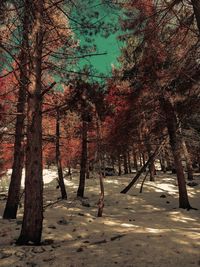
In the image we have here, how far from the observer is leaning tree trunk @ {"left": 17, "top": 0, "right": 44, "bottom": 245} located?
6.21m

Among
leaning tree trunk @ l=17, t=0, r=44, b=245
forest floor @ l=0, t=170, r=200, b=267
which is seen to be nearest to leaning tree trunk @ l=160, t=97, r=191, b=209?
forest floor @ l=0, t=170, r=200, b=267

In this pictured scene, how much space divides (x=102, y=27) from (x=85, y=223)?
20.8ft

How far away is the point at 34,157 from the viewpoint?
21.2 ft

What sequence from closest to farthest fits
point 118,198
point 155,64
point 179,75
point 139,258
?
point 139,258, point 179,75, point 155,64, point 118,198

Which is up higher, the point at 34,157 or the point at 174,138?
the point at 174,138

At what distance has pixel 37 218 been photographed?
6262 millimetres

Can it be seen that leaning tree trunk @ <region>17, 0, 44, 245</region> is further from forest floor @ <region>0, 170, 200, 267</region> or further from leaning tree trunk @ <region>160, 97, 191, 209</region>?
leaning tree trunk @ <region>160, 97, 191, 209</region>

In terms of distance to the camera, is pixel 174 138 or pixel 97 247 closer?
pixel 97 247

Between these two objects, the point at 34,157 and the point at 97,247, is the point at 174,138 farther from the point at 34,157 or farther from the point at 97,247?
the point at 97,247

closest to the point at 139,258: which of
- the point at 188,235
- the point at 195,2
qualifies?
the point at 188,235

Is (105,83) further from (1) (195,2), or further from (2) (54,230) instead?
(2) (54,230)

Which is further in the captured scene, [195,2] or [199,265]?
[195,2]

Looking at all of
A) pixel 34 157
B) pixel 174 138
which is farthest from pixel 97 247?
pixel 174 138

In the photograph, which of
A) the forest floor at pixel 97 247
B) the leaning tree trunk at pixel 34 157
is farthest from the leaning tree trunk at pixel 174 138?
the leaning tree trunk at pixel 34 157
